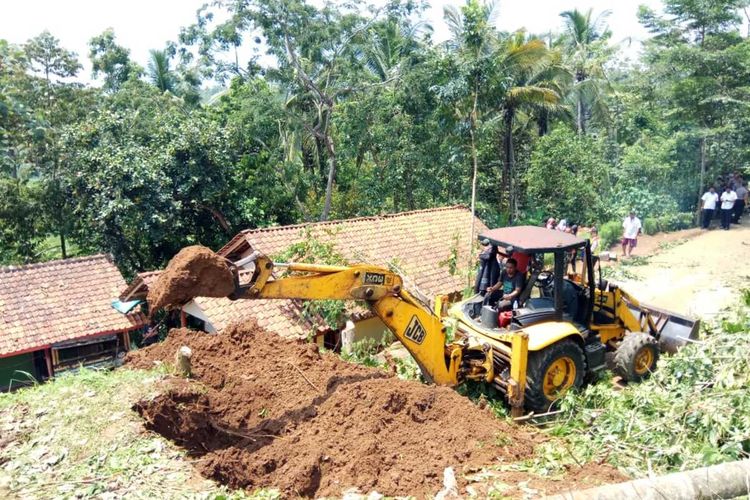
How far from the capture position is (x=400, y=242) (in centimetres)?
1470

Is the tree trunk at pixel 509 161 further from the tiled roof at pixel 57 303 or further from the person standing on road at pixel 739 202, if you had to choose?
the tiled roof at pixel 57 303

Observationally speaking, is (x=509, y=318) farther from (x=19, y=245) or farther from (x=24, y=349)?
(x=19, y=245)

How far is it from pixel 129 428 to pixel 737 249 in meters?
16.3

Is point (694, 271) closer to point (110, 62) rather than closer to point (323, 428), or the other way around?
point (323, 428)

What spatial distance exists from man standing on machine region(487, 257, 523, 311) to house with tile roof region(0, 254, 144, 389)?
32.3ft

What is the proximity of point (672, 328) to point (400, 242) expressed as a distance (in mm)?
7125

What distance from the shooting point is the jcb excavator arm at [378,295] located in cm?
578

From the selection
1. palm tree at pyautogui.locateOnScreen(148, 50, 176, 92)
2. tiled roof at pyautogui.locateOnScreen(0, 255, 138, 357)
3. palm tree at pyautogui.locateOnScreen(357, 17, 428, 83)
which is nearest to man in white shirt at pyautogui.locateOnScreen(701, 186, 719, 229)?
palm tree at pyautogui.locateOnScreen(357, 17, 428, 83)

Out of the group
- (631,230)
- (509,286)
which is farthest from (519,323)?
(631,230)

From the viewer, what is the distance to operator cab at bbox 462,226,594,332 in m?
7.23

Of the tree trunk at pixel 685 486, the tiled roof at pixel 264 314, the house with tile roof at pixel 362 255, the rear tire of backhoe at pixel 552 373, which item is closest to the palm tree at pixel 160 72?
the house with tile roof at pixel 362 255

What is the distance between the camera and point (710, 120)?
18.4 metres

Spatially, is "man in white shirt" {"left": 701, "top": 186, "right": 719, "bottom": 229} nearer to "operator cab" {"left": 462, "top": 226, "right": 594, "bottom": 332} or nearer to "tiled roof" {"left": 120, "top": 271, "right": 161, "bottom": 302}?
"operator cab" {"left": 462, "top": 226, "right": 594, "bottom": 332}

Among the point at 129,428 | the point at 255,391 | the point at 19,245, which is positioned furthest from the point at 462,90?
the point at 19,245
